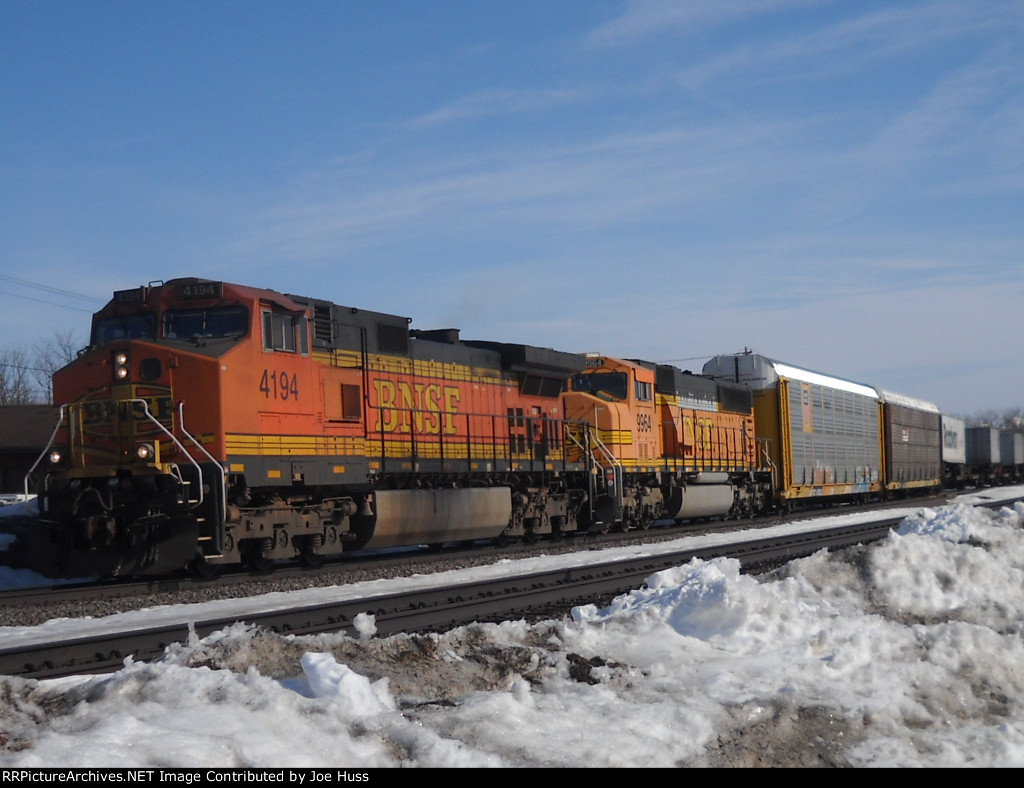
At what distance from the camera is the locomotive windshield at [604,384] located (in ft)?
71.6

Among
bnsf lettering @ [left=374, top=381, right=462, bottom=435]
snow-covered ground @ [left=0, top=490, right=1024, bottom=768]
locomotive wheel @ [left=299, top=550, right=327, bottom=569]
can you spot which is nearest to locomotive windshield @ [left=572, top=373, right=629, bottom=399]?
bnsf lettering @ [left=374, top=381, right=462, bottom=435]

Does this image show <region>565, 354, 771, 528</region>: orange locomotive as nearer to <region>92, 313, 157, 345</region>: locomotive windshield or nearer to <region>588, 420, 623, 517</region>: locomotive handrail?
<region>588, 420, 623, 517</region>: locomotive handrail

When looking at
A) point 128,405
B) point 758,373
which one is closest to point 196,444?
point 128,405

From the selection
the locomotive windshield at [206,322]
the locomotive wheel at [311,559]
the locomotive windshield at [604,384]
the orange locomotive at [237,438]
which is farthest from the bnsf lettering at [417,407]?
the locomotive windshield at [604,384]

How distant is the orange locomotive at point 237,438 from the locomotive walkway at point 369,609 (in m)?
1.50

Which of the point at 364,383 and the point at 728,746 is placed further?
the point at 364,383

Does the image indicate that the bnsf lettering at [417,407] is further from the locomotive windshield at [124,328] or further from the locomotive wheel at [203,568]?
the locomotive windshield at [124,328]

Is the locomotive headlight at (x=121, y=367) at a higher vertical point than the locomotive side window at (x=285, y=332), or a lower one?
lower

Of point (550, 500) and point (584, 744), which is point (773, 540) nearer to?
point (550, 500)

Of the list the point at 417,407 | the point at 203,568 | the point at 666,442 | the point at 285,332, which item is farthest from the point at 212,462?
the point at 666,442

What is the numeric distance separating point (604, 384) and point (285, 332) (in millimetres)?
9884

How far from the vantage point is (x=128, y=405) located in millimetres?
12422

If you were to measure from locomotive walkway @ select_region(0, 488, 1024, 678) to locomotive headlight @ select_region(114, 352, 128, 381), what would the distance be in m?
3.19
